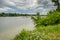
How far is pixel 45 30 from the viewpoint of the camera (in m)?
11.7

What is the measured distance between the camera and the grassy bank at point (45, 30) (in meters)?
9.54

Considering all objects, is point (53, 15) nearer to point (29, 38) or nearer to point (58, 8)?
point (58, 8)

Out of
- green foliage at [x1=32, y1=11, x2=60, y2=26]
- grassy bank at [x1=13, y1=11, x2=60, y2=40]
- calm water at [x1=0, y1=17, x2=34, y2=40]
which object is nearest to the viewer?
grassy bank at [x1=13, y1=11, x2=60, y2=40]

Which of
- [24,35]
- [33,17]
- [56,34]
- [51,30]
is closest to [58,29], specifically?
[51,30]

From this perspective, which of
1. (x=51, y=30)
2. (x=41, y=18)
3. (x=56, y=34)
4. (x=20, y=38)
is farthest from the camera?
(x=41, y=18)

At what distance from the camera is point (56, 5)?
1912 cm

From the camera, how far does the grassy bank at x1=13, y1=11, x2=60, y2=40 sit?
954 centimetres

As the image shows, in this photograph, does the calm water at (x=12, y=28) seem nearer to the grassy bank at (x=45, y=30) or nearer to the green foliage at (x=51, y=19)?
the green foliage at (x=51, y=19)

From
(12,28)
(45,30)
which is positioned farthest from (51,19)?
(12,28)

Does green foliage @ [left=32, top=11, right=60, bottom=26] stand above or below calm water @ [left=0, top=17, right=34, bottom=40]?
above

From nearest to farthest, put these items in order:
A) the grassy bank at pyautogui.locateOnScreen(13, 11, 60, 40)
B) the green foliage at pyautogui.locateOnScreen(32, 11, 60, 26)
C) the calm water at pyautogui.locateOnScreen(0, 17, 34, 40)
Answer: the grassy bank at pyautogui.locateOnScreen(13, 11, 60, 40)
the green foliage at pyautogui.locateOnScreen(32, 11, 60, 26)
the calm water at pyautogui.locateOnScreen(0, 17, 34, 40)

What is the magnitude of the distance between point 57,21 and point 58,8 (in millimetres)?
2673

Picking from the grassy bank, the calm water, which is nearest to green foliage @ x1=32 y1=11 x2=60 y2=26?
the grassy bank

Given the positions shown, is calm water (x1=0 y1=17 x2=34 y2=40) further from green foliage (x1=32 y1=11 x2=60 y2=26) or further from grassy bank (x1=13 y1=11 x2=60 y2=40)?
grassy bank (x1=13 y1=11 x2=60 y2=40)
